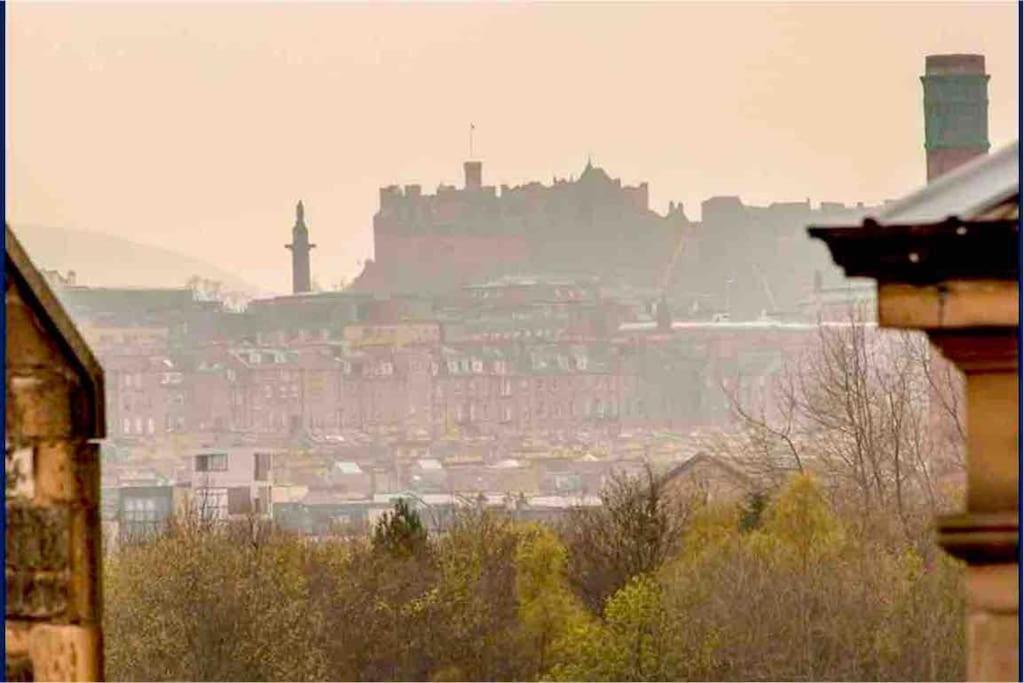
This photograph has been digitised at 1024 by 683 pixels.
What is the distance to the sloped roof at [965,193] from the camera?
2.50m

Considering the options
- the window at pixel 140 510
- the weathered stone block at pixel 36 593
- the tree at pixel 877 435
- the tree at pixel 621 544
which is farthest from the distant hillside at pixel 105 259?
the weathered stone block at pixel 36 593

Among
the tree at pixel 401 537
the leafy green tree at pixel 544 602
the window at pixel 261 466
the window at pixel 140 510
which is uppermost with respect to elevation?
the window at pixel 261 466

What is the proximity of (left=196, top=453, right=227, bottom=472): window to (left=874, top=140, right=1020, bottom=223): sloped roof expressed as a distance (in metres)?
77.0

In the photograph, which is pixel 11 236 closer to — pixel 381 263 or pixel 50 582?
pixel 50 582

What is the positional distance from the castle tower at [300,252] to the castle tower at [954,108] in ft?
94.8

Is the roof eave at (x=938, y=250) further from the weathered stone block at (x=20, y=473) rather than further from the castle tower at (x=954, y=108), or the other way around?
the castle tower at (x=954, y=108)

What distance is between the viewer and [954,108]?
73250 millimetres

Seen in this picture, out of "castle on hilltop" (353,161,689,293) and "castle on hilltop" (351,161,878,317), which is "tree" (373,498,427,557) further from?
"castle on hilltop" (353,161,689,293)

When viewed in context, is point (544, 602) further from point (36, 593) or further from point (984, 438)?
point (984, 438)

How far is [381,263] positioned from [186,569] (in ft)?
246

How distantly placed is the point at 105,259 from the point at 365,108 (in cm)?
1289

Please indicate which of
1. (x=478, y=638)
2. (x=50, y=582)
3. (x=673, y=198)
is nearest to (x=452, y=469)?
(x=673, y=198)

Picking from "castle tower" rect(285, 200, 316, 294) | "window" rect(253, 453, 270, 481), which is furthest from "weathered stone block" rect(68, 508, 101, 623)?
"castle tower" rect(285, 200, 316, 294)

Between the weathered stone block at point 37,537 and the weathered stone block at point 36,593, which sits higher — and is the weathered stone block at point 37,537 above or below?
above
